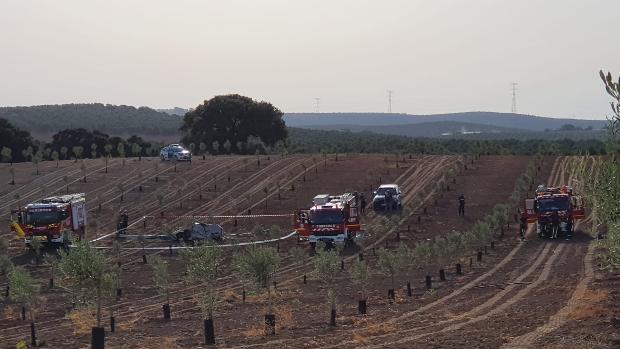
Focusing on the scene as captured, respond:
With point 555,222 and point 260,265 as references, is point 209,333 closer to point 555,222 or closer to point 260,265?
point 260,265

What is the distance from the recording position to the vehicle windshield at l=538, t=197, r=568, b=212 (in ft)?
166

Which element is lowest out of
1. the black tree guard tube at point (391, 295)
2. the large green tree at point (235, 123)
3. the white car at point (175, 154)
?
the black tree guard tube at point (391, 295)

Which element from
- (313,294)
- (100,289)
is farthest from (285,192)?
(100,289)

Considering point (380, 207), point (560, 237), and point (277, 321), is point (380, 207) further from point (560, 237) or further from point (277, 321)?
point (277, 321)

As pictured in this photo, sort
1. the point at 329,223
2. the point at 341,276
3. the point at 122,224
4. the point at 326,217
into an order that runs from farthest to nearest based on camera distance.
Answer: the point at 122,224 < the point at 326,217 < the point at 329,223 < the point at 341,276

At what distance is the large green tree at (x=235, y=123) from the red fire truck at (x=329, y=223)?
55882mm

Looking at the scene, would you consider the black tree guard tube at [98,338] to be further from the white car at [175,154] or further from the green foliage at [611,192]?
the white car at [175,154]

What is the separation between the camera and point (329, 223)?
163ft

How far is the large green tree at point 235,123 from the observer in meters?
107

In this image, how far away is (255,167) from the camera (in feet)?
258

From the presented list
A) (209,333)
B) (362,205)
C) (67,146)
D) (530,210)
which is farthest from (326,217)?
(67,146)

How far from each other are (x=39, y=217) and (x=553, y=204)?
1166 inches

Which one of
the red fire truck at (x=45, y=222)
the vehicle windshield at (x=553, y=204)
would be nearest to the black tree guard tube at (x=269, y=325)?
the red fire truck at (x=45, y=222)

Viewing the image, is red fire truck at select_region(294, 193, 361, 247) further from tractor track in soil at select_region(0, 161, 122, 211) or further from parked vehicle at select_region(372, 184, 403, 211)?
tractor track in soil at select_region(0, 161, 122, 211)
